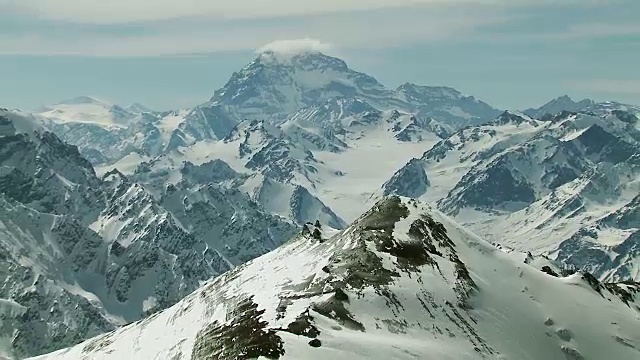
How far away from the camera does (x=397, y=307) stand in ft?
408

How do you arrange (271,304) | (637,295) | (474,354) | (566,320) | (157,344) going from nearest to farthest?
1. (474,354)
2. (271,304)
3. (566,320)
4. (157,344)
5. (637,295)

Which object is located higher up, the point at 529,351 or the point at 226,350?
the point at 226,350

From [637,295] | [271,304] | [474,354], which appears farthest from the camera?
[637,295]

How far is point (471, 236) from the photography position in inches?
6639

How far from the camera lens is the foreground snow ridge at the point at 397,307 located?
10875cm

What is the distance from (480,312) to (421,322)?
1843 cm

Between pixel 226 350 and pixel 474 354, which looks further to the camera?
pixel 474 354

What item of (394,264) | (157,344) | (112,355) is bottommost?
(112,355)

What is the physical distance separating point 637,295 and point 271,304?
99445mm

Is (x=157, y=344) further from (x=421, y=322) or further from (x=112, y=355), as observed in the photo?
(x=421, y=322)

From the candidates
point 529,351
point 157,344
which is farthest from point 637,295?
point 157,344

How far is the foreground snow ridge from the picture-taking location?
108750mm

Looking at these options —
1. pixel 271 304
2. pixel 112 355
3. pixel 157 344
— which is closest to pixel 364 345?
pixel 271 304

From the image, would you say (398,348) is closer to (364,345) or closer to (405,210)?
(364,345)
